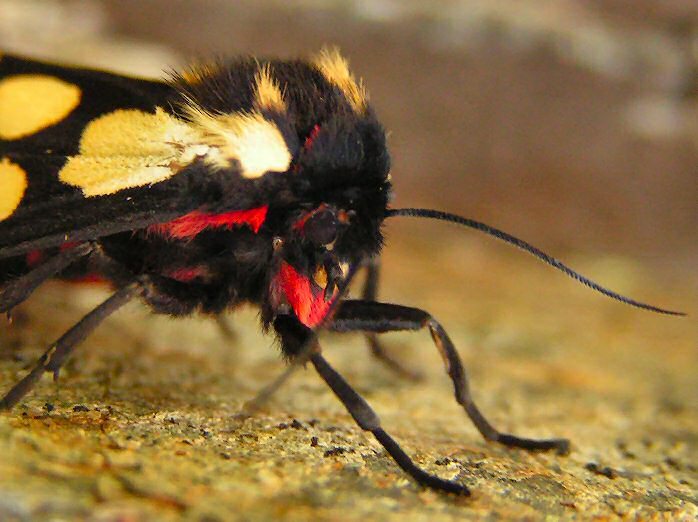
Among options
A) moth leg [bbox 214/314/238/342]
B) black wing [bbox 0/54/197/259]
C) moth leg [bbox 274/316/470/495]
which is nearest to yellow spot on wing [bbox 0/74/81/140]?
black wing [bbox 0/54/197/259]

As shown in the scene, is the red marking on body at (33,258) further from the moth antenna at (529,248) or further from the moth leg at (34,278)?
the moth antenna at (529,248)

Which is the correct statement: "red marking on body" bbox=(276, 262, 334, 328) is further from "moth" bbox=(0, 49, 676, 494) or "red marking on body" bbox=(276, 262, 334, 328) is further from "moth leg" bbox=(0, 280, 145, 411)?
"moth leg" bbox=(0, 280, 145, 411)

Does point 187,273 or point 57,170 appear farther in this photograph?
point 187,273

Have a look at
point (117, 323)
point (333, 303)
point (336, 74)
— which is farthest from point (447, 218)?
point (117, 323)

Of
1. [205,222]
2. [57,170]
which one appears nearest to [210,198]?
[205,222]

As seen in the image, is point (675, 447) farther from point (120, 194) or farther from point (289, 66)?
point (120, 194)

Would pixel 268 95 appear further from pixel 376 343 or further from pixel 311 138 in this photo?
pixel 376 343
